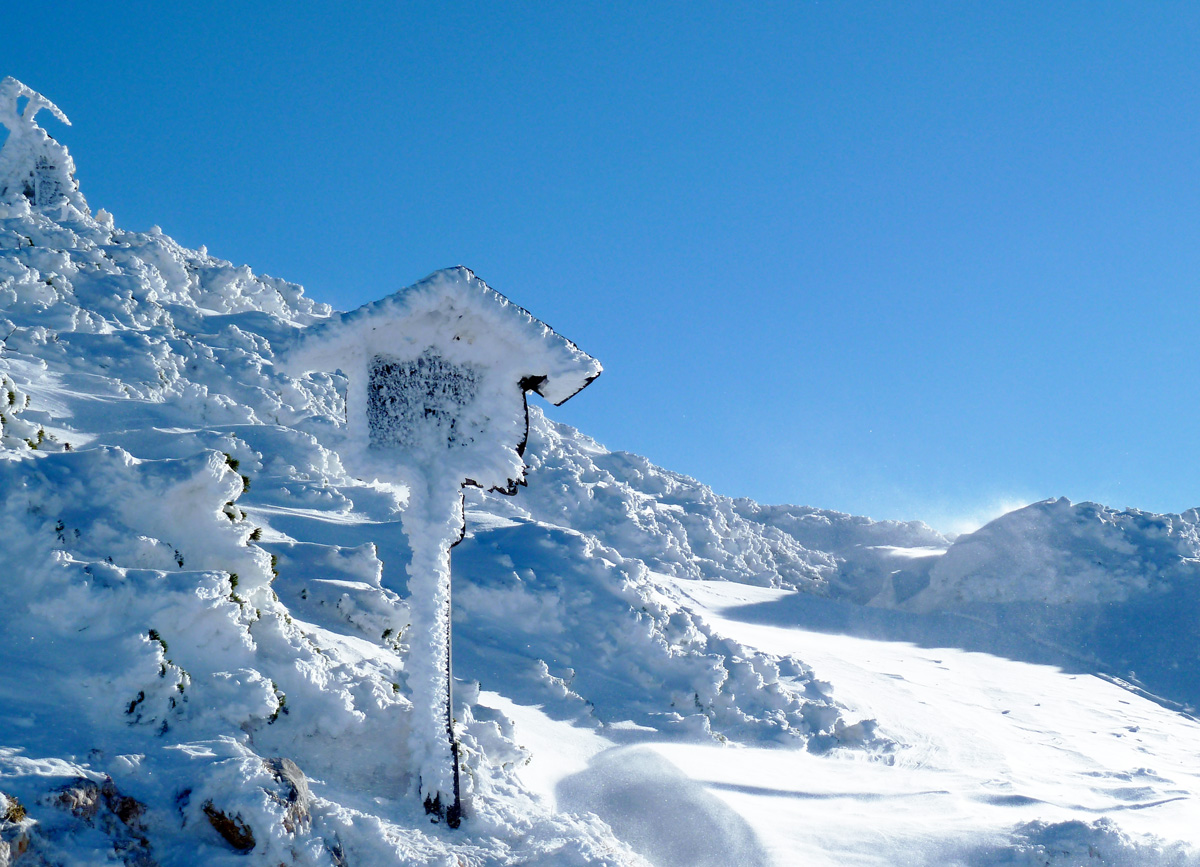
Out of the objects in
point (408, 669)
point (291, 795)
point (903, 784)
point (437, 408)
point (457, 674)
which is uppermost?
point (437, 408)

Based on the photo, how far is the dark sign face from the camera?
271 inches

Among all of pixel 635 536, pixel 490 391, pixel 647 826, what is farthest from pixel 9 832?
pixel 635 536

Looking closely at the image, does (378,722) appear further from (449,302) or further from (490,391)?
(449,302)

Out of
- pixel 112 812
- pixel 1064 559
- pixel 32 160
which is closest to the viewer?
pixel 112 812

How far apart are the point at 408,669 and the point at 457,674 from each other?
3.87 m

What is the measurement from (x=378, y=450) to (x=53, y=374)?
15.5 meters

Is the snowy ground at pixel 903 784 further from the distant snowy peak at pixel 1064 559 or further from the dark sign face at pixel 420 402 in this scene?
the distant snowy peak at pixel 1064 559

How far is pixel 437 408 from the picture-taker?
702 centimetres

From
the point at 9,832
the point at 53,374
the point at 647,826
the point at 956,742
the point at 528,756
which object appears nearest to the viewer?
the point at 9,832

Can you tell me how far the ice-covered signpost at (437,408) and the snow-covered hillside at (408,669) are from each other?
1.27 feet

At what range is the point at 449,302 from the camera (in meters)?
6.64

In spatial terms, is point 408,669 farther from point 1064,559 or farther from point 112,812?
point 1064,559

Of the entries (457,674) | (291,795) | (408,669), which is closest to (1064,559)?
(457,674)

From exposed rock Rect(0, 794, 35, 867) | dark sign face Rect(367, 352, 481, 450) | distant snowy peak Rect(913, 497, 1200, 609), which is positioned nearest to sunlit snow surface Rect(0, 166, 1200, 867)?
exposed rock Rect(0, 794, 35, 867)
